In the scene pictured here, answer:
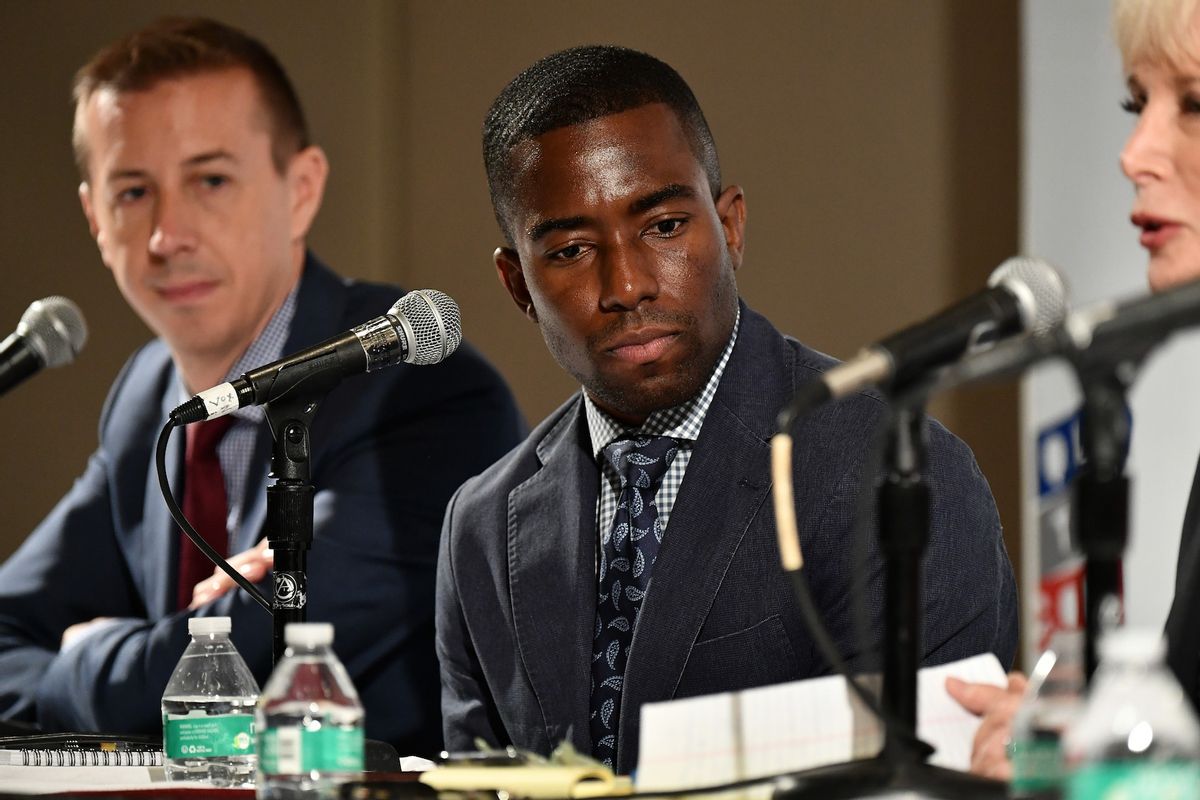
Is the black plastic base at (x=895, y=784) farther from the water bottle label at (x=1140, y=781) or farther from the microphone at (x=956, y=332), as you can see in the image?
the microphone at (x=956, y=332)

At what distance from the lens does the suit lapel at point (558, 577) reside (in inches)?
82.0

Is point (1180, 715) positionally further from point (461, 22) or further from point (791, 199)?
point (461, 22)

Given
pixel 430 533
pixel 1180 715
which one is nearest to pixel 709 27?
pixel 430 533

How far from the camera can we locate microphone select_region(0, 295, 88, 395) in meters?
2.09

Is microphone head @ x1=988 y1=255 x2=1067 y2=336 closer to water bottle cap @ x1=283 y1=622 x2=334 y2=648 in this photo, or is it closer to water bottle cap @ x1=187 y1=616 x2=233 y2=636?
water bottle cap @ x1=283 y1=622 x2=334 y2=648

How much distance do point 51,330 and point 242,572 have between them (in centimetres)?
55

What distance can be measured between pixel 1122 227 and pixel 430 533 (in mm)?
1533

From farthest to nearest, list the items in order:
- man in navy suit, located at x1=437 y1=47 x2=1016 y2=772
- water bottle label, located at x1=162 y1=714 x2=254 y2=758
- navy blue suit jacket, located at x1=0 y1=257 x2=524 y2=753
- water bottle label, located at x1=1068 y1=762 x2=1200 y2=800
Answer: navy blue suit jacket, located at x1=0 y1=257 x2=524 y2=753 < man in navy suit, located at x1=437 y1=47 x2=1016 y2=772 < water bottle label, located at x1=162 y1=714 x2=254 y2=758 < water bottle label, located at x1=1068 y1=762 x2=1200 y2=800

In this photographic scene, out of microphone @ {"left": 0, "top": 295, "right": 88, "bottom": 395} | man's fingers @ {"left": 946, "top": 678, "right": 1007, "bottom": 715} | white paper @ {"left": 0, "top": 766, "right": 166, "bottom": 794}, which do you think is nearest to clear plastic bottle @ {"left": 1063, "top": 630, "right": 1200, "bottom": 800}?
man's fingers @ {"left": 946, "top": 678, "right": 1007, "bottom": 715}

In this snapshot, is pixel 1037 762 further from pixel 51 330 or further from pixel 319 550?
pixel 319 550

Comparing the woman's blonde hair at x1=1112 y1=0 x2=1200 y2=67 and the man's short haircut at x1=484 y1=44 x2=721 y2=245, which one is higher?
the man's short haircut at x1=484 y1=44 x2=721 y2=245

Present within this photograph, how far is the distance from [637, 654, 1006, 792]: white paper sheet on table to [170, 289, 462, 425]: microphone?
2.50 ft

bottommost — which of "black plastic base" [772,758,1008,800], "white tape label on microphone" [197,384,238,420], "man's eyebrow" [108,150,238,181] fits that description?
"black plastic base" [772,758,1008,800]

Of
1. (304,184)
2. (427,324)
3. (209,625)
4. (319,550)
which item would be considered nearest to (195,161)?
(304,184)
